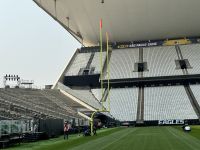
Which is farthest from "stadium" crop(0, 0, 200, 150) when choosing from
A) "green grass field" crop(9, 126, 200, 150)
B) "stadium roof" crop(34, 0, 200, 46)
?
"green grass field" crop(9, 126, 200, 150)

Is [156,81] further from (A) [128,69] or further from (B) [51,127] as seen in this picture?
(B) [51,127]

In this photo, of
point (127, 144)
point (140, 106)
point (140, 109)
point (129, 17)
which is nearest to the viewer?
point (127, 144)

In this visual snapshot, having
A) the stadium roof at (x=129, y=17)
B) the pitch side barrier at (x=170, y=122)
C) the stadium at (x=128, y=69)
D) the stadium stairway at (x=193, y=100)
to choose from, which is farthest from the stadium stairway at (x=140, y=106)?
the stadium roof at (x=129, y=17)

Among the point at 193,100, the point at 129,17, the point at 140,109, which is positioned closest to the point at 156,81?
the point at 140,109

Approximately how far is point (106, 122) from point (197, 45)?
21.0 meters

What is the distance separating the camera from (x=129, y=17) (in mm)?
55531

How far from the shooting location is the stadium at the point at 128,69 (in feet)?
140

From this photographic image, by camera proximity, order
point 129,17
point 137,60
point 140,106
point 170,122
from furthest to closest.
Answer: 1. point 129,17
2. point 137,60
3. point 140,106
4. point 170,122

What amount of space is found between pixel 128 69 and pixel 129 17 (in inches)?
297

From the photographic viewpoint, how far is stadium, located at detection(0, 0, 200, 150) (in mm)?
42750

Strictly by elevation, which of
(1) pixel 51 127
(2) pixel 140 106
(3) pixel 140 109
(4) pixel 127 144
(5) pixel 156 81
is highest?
(5) pixel 156 81

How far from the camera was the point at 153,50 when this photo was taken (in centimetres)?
5750

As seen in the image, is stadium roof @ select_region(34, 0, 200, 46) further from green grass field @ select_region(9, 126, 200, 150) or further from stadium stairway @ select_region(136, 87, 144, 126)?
green grass field @ select_region(9, 126, 200, 150)

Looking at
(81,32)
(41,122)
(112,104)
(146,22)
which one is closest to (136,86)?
(112,104)
